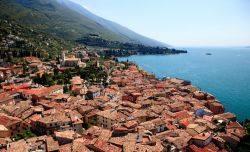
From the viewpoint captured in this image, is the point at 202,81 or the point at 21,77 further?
the point at 202,81

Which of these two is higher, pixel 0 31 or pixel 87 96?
pixel 0 31

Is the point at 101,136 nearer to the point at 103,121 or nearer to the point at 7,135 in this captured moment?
the point at 103,121

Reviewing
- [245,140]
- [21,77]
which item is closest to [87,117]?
[245,140]

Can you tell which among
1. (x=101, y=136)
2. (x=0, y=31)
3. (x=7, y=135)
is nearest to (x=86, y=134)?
(x=101, y=136)

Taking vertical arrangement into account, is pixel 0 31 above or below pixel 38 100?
above

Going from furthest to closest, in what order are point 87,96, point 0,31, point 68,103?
point 0,31, point 87,96, point 68,103

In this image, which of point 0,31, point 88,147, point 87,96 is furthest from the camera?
point 0,31

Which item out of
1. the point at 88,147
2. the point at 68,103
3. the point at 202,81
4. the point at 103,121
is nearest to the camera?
the point at 88,147

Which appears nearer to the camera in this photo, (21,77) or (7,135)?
(7,135)

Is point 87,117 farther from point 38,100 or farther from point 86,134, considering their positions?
point 38,100
